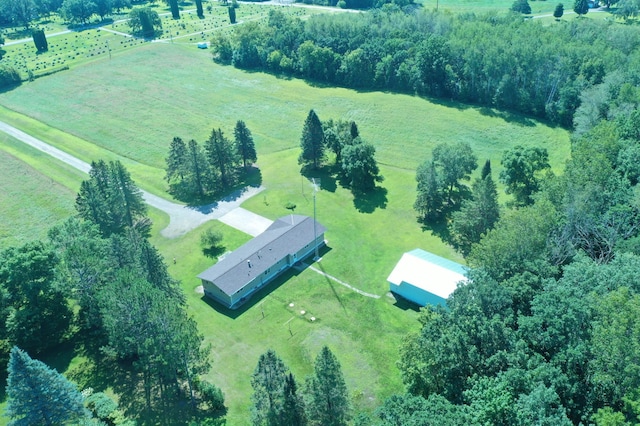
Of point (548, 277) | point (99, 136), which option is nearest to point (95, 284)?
point (548, 277)

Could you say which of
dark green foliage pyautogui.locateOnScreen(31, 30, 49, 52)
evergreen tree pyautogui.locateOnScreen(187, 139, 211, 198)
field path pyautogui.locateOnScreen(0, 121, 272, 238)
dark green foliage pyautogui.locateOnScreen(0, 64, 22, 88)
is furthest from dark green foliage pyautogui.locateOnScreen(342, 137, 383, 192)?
dark green foliage pyautogui.locateOnScreen(31, 30, 49, 52)

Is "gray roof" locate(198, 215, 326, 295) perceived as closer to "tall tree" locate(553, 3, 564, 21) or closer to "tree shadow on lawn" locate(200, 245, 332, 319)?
"tree shadow on lawn" locate(200, 245, 332, 319)

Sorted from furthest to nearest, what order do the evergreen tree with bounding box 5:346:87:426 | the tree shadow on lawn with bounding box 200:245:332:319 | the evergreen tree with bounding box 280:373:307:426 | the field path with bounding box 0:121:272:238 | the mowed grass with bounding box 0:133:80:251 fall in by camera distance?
the mowed grass with bounding box 0:133:80:251
the field path with bounding box 0:121:272:238
the tree shadow on lawn with bounding box 200:245:332:319
the evergreen tree with bounding box 280:373:307:426
the evergreen tree with bounding box 5:346:87:426

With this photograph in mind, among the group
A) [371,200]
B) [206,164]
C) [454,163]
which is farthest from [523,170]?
[206,164]

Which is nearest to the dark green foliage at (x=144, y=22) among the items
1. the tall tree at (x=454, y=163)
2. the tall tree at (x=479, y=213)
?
the tall tree at (x=454, y=163)

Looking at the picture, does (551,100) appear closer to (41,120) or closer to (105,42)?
(41,120)

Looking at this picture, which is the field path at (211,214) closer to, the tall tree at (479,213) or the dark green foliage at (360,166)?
the dark green foliage at (360,166)

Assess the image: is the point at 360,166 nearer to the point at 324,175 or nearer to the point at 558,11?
the point at 324,175
